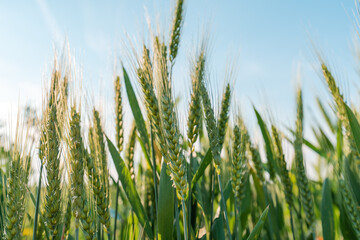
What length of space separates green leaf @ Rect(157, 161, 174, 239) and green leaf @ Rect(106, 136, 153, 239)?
0.32 ft

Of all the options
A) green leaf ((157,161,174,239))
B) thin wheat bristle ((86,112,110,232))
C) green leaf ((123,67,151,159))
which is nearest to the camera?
thin wheat bristle ((86,112,110,232))

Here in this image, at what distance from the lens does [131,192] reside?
1292 millimetres

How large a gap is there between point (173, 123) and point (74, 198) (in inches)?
16.9

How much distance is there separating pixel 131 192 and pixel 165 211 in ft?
0.61

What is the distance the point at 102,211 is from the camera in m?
1.09

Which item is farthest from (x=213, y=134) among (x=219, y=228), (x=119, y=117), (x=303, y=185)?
(x=303, y=185)

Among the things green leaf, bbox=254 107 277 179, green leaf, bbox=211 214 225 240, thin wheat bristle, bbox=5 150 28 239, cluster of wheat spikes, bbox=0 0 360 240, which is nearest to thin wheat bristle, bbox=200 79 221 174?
cluster of wheat spikes, bbox=0 0 360 240

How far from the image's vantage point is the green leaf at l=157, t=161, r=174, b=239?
47.0 inches

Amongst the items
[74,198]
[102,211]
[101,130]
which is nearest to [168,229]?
[102,211]

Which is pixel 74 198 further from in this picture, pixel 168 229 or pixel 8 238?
pixel 168 229

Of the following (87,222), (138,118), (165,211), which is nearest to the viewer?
(87,222)

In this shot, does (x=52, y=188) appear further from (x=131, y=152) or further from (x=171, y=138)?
(x=131, y=152)

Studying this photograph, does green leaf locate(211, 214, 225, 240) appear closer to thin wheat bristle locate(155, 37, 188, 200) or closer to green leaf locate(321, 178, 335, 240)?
thin wheat bristle locate(155, 37, 188, 200)

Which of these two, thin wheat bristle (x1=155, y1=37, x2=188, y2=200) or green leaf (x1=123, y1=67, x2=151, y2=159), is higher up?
green leaf (x1=123, y1=67, x2=151, y2=159)
